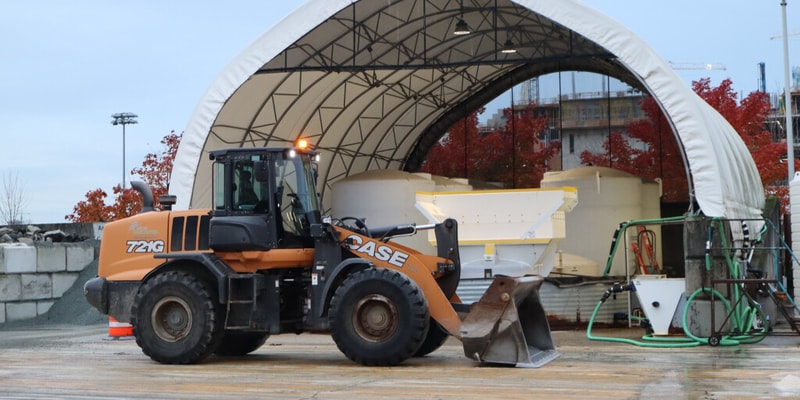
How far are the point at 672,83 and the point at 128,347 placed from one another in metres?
9.60

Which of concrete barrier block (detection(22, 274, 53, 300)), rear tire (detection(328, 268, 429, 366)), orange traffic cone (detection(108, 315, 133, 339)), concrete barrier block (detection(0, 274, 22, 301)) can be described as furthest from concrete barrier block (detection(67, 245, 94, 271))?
rear tire (detection(328, 268, 429, 366))

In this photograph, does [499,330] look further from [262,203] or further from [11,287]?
[11,287]

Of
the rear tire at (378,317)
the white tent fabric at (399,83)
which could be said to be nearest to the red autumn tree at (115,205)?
the white tent fabric at (399,83)

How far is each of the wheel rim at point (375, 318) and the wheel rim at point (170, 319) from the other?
88.5 inches

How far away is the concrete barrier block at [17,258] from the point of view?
23484mm

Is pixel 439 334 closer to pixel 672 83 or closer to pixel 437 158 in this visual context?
pixel 672 83

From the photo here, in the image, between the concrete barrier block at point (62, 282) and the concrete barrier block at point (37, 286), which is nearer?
the concrete barrier block at point (37, 286)

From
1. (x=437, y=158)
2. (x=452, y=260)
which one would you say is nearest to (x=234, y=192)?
(x=452, y=260)

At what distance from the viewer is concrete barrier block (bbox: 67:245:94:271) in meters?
25.3

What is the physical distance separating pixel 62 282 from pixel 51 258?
65cm

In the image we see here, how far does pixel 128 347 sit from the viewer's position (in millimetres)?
18375

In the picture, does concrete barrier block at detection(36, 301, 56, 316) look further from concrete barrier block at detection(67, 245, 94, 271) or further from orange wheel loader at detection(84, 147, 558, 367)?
orange wheel loader at detection(84, 147, 558, 367)

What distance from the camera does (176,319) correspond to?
1459 centimetres

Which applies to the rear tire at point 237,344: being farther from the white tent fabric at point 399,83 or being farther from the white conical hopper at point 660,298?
the white conical hopper at point 660,298
